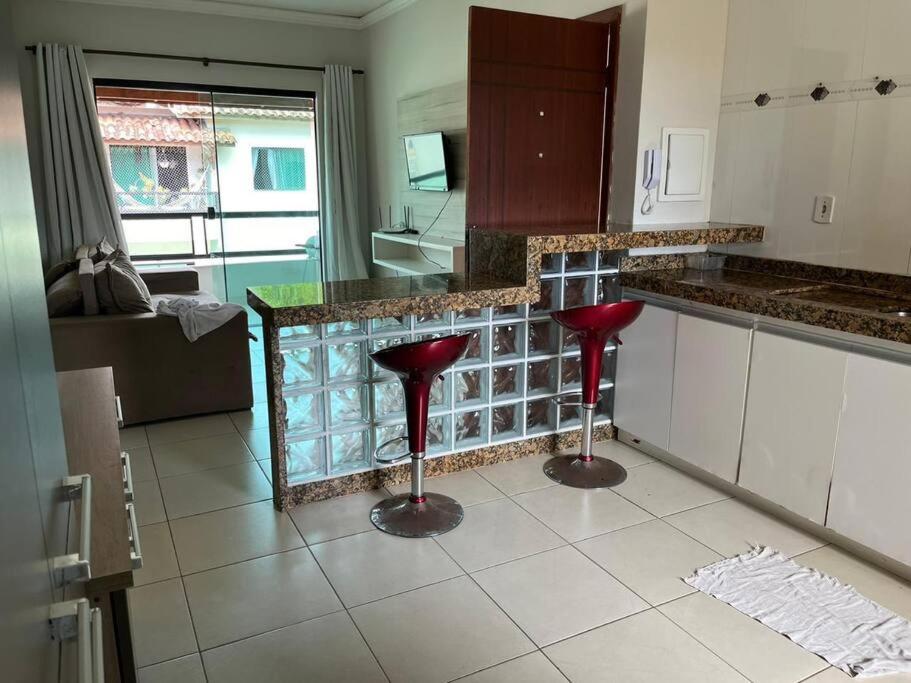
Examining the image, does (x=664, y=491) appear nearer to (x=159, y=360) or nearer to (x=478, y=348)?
(x=478, y=348)

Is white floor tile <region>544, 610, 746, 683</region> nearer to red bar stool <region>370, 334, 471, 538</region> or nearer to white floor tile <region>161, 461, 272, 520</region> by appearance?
red bar stool <region>370, 334, 471, 538</region>

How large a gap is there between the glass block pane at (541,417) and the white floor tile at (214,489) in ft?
4.17

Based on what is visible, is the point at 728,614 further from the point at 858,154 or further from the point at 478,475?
the point at 858,154

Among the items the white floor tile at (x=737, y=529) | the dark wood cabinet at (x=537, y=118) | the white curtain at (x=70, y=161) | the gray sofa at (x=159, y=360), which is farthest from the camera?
the white curtain at (x=70, y=161)

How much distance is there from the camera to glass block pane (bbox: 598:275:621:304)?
336 centimetres

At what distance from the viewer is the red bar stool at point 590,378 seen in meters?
2.88

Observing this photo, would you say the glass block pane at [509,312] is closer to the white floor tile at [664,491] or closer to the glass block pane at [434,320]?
the glass block pane at [434,320]

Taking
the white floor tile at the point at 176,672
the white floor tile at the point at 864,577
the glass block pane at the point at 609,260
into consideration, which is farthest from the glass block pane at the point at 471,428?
the white floor tile at the point at 176,672

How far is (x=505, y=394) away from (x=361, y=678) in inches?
63.1

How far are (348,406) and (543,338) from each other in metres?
1.01

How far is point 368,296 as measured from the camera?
8.77 feet

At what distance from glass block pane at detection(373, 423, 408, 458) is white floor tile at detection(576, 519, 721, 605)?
901 millimetres

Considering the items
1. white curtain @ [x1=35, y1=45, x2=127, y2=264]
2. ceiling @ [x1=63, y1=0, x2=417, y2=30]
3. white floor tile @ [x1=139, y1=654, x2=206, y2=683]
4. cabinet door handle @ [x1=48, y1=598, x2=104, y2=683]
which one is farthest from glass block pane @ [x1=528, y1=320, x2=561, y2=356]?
white curtain @ [x1=35, y1=45, x2=127, y2=264]

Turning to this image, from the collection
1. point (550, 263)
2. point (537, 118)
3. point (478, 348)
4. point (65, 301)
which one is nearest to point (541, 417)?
point (478, 348)
